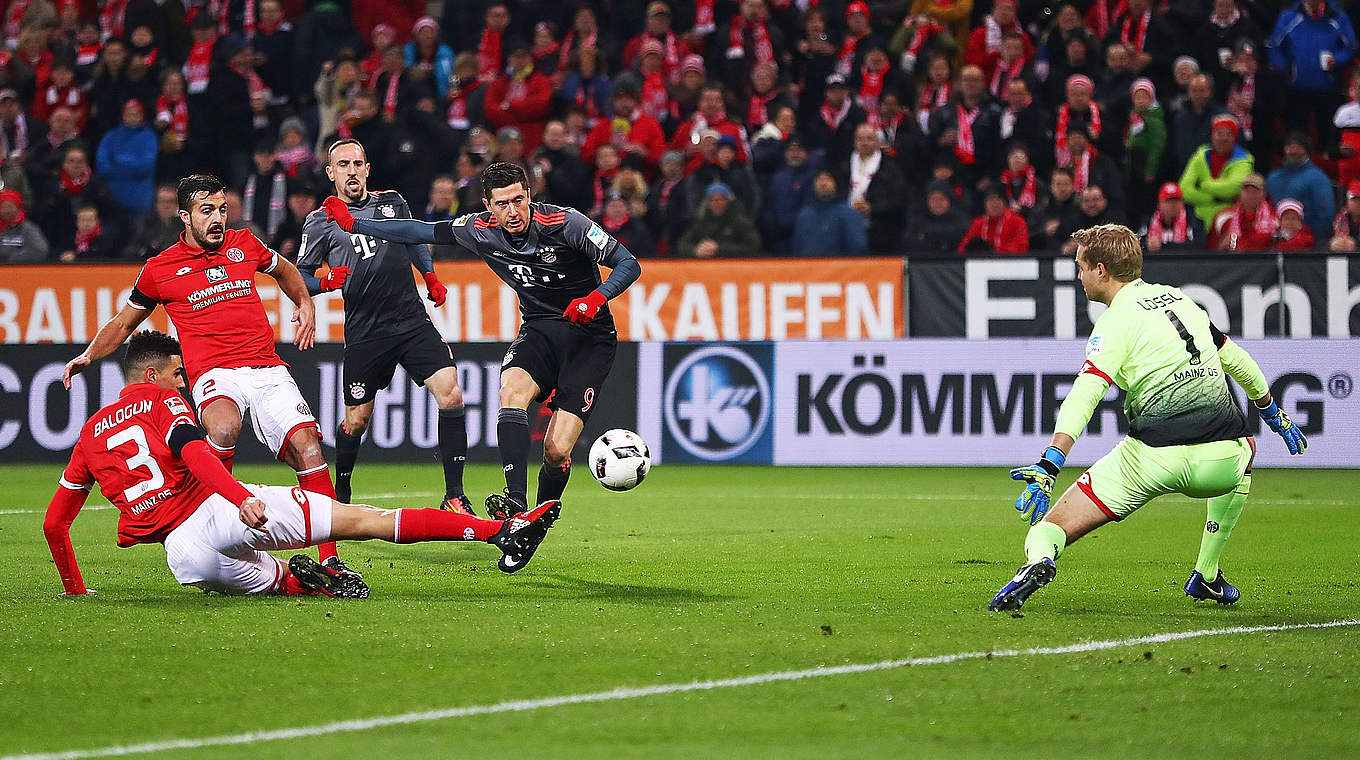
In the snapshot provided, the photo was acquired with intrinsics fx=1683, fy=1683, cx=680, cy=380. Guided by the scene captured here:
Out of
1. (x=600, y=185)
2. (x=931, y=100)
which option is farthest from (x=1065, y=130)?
(x=600, y=185)

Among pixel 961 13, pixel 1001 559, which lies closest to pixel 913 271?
pixel 961 13

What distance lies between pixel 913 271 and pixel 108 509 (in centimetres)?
813

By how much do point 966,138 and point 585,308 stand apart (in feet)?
33.5

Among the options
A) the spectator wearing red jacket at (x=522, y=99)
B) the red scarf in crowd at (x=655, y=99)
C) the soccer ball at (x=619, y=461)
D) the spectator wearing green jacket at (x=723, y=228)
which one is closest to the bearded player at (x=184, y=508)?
the soccer ball at (x=619, y=461)

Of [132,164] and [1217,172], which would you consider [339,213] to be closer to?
[1217,172]

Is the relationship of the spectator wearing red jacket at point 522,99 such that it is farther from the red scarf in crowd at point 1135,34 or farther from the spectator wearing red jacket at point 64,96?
the red scarf in crowd at point 1135,34

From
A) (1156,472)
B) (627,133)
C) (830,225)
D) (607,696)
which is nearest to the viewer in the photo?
(607,696)

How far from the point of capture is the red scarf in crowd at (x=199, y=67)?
67.0 ft

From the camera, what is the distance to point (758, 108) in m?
18.8

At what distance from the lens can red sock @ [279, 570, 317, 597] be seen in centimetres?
767

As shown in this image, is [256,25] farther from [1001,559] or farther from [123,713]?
[123,713]

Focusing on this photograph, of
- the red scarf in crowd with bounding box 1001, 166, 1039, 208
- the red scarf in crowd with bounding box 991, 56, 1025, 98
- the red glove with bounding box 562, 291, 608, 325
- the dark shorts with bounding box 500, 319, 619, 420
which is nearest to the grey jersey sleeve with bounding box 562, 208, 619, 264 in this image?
the red glove with bounding box 562, 291, 608, 325

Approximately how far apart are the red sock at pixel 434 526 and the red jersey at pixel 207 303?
5.36 ft

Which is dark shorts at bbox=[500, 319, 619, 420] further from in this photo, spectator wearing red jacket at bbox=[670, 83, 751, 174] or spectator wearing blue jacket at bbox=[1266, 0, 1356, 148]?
spectator wearing blue jacket at bbox=[1266, 0, 1356, 148]
